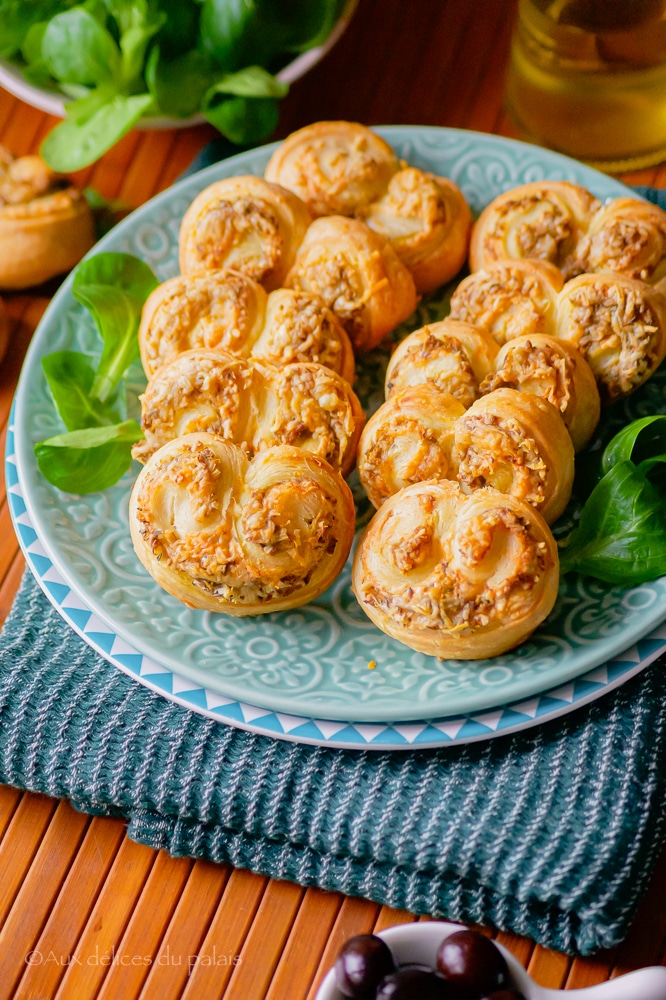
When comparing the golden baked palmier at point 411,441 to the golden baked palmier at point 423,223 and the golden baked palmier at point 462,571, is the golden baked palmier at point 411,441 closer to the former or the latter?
the golden baked palmier at point 462,571

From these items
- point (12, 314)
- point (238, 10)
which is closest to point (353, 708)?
point (12, 314)

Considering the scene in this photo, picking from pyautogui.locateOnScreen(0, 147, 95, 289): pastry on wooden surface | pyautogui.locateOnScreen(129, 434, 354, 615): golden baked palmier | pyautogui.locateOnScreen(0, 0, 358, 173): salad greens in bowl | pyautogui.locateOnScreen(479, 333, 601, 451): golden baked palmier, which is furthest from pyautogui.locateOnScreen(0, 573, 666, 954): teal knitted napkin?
pyautogui.locateOnScreen(0, 0, 358, 173): salad greens in bowl

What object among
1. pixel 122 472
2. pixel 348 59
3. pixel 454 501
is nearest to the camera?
pixel 454 501

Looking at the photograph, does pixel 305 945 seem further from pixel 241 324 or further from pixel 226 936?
pixel 241 324

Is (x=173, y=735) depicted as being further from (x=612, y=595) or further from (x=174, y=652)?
(x=612, y=595)

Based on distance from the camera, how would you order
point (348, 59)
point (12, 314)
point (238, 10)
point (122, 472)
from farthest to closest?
point (348, 59)
point (12, 314)
point (238, 10)
point (122, 472)

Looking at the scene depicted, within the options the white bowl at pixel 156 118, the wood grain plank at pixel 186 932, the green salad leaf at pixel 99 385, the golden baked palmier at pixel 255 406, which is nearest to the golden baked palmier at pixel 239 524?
the golden baked palmier at pixel 255 406
